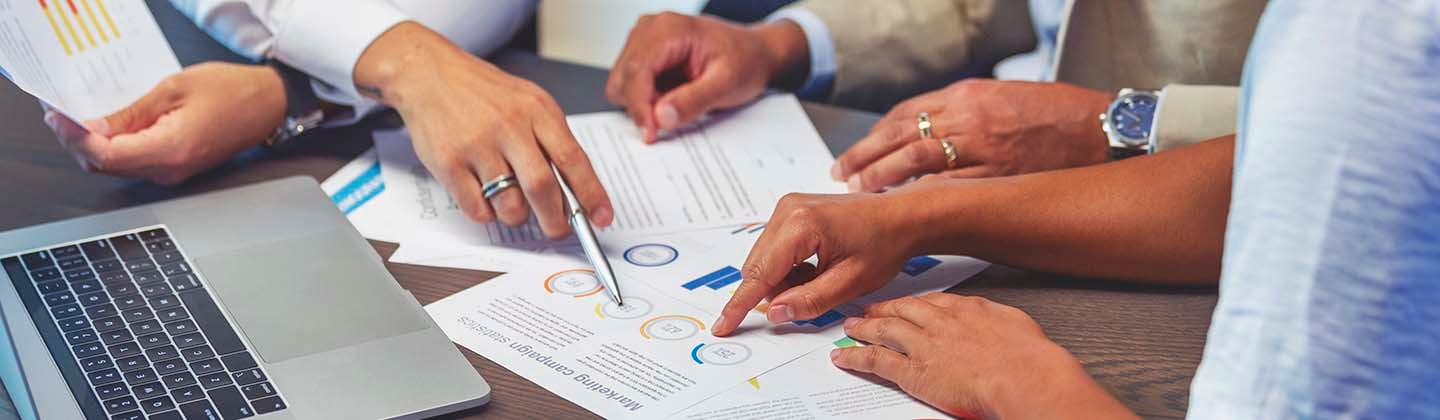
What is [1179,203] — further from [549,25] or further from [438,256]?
[549,25]

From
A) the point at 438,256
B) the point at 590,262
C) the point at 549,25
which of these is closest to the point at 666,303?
the point at 590,262

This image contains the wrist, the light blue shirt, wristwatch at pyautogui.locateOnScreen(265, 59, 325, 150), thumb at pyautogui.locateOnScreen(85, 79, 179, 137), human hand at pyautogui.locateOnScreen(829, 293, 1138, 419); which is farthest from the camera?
the wrist

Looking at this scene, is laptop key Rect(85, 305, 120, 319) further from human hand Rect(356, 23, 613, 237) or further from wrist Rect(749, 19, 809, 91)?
wrist Rect(749, 19, 809, 91)

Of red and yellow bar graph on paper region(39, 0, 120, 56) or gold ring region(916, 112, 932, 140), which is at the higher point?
red and yellow bar graph on paper region(39, 0, 120, 56)

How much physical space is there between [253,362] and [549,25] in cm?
246

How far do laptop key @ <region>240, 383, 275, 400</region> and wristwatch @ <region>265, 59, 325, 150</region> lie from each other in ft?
1.39

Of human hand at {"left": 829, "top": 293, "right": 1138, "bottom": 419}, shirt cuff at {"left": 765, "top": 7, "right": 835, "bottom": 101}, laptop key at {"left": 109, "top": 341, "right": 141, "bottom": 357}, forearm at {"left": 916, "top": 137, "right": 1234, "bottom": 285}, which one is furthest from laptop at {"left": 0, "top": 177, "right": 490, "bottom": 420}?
shirt cuff at {"left": 765, "top": 7, "right": 835, "bottom": 101}

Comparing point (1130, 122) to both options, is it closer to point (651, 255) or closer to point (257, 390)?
point (651, 255)

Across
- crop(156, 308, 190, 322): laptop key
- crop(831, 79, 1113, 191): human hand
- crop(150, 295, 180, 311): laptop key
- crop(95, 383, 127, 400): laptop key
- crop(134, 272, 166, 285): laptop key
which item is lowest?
crop(95, 383, 127, 400): laptop key

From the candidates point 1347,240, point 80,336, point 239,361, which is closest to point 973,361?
point 1347,240

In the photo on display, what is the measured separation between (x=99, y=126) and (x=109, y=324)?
0.27 metres

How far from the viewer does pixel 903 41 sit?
4.39ft

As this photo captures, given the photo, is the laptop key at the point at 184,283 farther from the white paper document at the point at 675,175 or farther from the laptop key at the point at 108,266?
the white paper document at the point at 675,175

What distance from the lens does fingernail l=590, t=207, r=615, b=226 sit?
901mm
